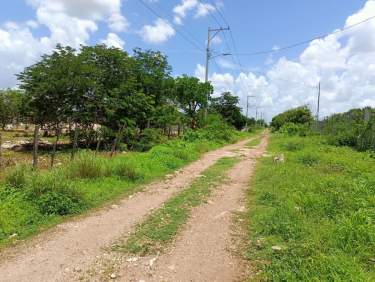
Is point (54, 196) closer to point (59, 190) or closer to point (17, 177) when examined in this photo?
point (59, 190)

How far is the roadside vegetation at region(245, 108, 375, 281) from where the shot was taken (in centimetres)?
448

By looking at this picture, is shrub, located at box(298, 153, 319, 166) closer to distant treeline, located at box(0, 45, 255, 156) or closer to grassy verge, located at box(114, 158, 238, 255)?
grassy verge, located at box(114, 158, 238, 255)

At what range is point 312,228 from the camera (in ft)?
19.9

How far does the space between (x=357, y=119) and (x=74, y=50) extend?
57.0ft

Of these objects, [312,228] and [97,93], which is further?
[97,93]

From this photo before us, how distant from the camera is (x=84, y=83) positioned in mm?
21703

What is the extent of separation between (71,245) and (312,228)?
12.6ft

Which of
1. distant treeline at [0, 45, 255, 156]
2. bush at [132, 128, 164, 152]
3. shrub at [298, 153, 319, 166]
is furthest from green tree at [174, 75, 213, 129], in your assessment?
shrub at [298, 153, 319, 166]

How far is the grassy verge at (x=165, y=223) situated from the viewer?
5.43 m

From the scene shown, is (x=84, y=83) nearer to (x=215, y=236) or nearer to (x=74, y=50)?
(x=74, y=50)

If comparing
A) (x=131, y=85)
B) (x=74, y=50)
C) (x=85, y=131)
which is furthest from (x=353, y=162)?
(x=74, y=50)

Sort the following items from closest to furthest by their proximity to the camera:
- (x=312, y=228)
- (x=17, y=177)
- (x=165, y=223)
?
(x=312, y=228) < (x=165, y=223) < (x=17, y=177)

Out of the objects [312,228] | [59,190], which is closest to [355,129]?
[312,228]

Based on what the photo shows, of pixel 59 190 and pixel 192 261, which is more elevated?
pixel 59 190
